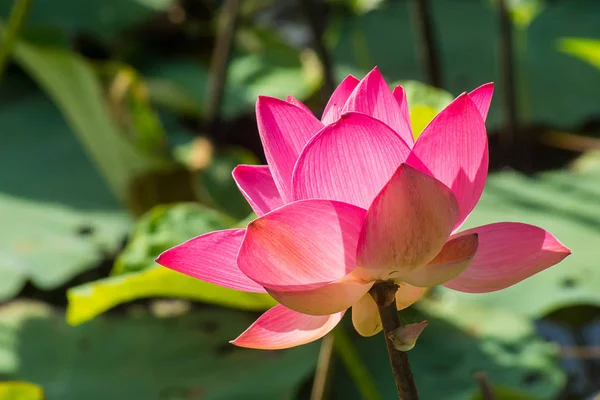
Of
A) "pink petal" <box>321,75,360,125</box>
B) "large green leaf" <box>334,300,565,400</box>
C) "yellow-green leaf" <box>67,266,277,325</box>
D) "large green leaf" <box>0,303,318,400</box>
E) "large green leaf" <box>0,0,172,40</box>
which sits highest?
"pink petal" <box>321,75,360,125</box>

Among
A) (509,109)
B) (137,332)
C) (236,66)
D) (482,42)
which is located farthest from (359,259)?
(236,66)

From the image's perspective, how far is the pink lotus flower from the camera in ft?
0.97

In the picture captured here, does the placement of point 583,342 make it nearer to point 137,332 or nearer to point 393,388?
point 393,388

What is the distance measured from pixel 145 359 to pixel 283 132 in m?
0.74

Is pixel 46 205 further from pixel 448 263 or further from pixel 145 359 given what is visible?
pixel 448 263

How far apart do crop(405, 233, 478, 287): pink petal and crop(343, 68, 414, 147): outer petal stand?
Result: 2.6 inches

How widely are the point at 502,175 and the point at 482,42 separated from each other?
50 cm

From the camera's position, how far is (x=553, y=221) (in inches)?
40.5

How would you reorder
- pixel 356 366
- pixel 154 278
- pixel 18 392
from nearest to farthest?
pixel 18 392
pixel 154 278
pixel 356 366

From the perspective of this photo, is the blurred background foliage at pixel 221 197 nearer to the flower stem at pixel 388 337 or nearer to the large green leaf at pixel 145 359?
the large green leaf at pixel 145 359

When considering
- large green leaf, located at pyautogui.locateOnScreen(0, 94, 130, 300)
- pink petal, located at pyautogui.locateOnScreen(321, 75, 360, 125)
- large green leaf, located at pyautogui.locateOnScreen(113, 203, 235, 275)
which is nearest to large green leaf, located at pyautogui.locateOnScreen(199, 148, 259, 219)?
large green leaf, located at pyautogui.locateOnScreen(0, 94, 130, 300)

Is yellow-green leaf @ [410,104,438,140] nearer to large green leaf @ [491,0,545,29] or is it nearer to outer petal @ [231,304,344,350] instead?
outer petal @ [231,304,344,350]

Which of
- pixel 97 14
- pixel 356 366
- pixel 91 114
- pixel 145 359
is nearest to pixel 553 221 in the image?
pixel 356 366

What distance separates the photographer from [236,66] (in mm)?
1745
